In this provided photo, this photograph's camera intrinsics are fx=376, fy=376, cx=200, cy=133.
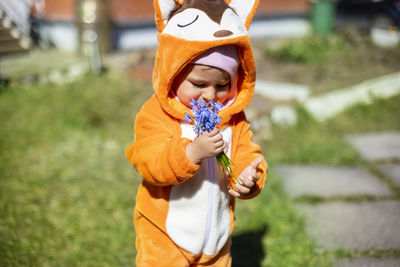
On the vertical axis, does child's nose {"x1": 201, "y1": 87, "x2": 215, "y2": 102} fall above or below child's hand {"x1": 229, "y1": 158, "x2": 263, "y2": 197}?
above

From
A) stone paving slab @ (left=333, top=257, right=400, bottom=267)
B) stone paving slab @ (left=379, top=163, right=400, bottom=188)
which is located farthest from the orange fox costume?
stone paving slab @ (left=379, top=163, right=400, bottom=188)

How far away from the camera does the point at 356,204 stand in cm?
348

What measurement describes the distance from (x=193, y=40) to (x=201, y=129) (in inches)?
15.5

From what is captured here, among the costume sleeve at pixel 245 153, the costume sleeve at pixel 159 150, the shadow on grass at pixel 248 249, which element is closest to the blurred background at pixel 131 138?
the shadow on grass at pixel 248 249

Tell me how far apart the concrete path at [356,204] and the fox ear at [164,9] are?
2.11 meters

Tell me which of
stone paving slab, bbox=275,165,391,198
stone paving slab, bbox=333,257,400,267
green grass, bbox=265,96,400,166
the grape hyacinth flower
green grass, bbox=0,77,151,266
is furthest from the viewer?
green grass, bbox=265,96,400,166

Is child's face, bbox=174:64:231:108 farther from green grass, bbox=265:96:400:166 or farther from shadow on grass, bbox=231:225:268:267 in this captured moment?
green grass, bbox=265:96:400:166

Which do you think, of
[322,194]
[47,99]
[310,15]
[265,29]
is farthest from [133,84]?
[310,15]

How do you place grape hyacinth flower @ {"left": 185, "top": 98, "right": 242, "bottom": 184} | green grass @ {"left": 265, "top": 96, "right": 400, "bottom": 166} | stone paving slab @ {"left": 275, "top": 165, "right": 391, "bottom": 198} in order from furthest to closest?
1. green grass @ {"left": 265, "top": 96, "right": 400, "bottom": 166}
2. stone paving slab @ {"left": 275, "top": 165, "right": 391, "bottom": 198}
3. grape hyacinth flower @ {"left": 185, "top": 98, "right": 242, "bottom": 184}

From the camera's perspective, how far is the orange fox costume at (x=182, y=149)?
166 cm

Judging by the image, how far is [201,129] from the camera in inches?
61.5

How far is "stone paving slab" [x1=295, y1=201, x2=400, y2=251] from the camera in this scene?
2938 mm

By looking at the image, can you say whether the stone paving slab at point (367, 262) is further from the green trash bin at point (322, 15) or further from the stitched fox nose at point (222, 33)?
the green trash bin at point (322, 15)

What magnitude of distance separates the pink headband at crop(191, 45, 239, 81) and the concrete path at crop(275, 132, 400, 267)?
6.08ft
